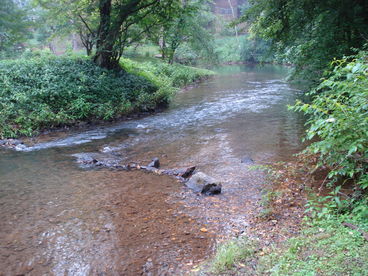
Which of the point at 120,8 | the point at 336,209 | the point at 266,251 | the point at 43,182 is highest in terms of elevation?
the point at 120,8

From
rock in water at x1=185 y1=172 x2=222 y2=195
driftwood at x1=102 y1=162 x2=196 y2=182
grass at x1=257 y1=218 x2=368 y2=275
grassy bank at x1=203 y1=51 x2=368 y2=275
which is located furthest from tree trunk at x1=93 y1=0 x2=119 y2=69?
grass at x1=257 y1=218 x2=368 y2=275

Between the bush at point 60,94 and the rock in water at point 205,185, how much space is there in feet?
21.9

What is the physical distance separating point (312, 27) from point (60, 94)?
906 centimetres

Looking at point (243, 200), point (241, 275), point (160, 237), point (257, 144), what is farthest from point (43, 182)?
point (257, 144)

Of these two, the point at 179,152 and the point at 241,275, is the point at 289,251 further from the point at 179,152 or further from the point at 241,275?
the point at 179,152

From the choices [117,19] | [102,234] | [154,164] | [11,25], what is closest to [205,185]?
[154,164]

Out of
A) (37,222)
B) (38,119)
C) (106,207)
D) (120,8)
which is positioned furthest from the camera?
(120,8)

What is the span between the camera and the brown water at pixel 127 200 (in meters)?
3.86

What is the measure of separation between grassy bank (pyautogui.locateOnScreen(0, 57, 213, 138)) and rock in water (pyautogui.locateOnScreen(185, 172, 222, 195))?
6.66 metres

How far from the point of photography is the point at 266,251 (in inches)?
136

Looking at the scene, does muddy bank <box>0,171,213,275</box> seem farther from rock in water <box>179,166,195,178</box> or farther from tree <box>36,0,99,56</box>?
tree <box>36,0,99,56</box>

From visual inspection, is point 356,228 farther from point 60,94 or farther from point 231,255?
point 60,94

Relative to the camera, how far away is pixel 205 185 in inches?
218

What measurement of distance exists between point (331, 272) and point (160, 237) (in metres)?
2.25
